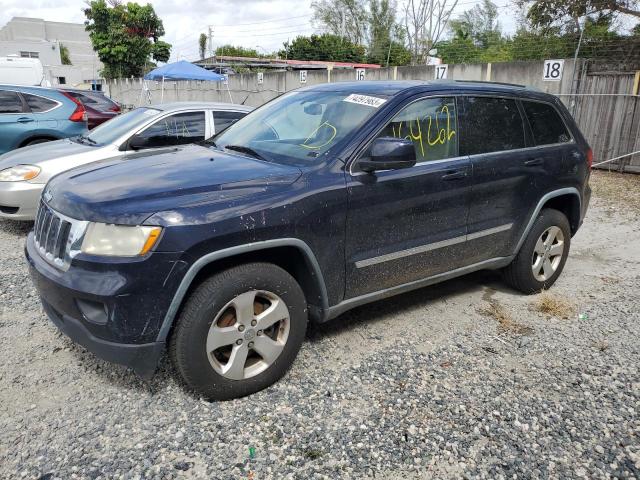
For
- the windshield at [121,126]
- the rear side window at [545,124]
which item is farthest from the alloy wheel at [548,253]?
the windshield at [121,126]

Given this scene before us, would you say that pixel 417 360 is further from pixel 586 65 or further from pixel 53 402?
pixel 586 65

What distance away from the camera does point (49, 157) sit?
588cm

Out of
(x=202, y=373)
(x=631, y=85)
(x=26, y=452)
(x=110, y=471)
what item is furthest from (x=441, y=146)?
(x=631, y=85)

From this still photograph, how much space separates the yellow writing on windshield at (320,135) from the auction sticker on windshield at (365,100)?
264 mm

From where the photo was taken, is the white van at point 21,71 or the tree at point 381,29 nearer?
the white van at point 21,71

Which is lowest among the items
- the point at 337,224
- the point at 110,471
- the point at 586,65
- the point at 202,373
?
the point at 110,471

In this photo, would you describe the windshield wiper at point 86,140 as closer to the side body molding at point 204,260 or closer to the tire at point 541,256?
the side body molding at point 204,260

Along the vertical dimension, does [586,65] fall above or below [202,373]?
above

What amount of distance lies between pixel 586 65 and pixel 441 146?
929 centimetres

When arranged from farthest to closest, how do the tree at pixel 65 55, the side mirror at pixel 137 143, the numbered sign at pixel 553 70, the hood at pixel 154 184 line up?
1. the tree at pixel 65 55
2. the numbered sign at pixel 553 70
3. the side mirror at pixel 137 143
4. the hood at pixel 154 184

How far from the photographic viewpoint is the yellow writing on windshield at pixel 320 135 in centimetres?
335

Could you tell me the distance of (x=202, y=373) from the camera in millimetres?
2779

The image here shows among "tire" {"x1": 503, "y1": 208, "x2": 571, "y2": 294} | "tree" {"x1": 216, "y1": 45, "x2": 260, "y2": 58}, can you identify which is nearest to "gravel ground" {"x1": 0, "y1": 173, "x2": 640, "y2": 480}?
"tire" {"x1": 503, "y1": 208, "x2": 571, "y2": 294}

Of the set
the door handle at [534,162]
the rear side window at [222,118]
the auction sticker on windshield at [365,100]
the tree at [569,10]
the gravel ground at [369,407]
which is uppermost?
the tree at [569,10]
